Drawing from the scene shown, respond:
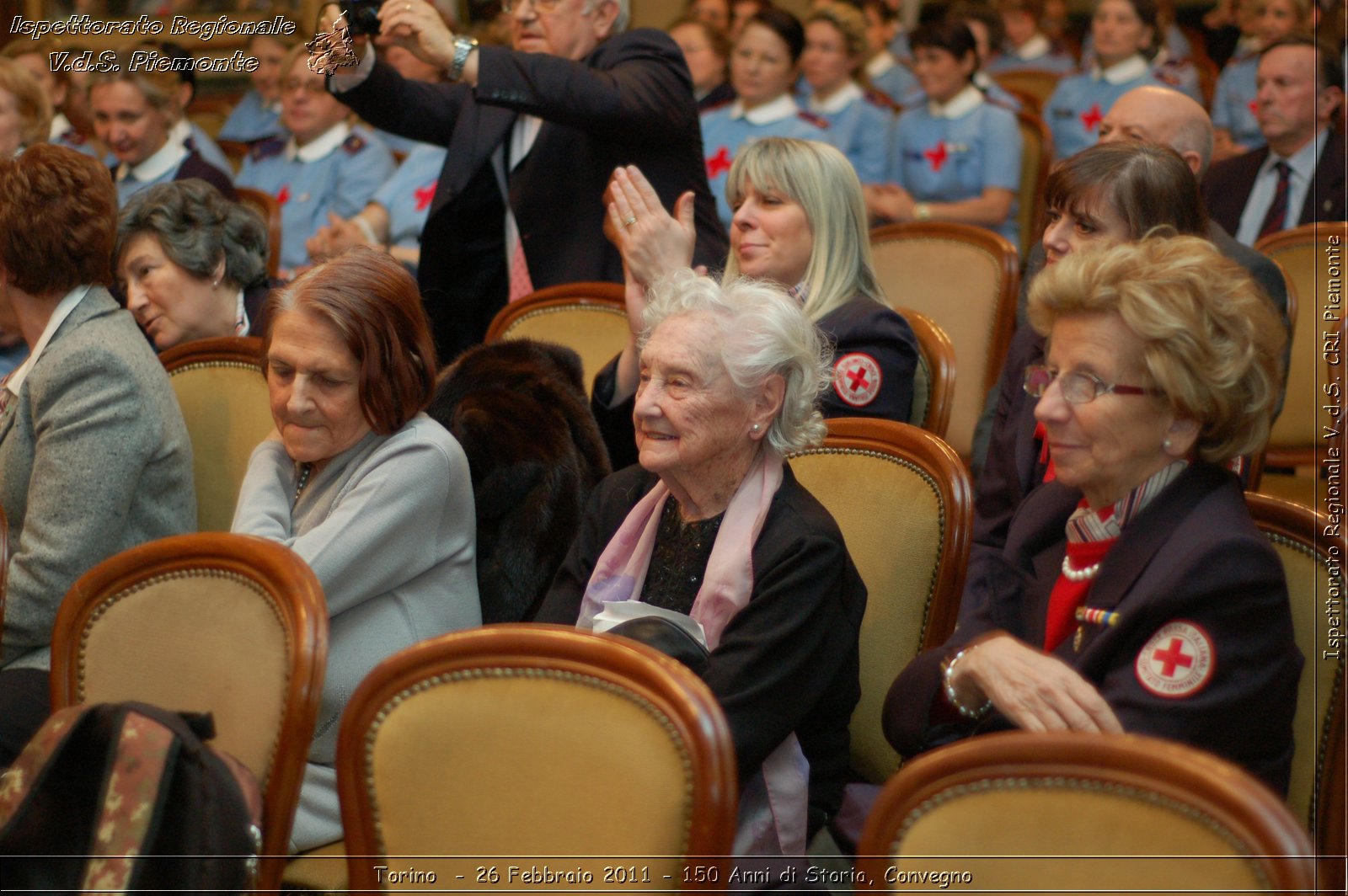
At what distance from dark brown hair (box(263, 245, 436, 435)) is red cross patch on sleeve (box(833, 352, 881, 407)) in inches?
31.7

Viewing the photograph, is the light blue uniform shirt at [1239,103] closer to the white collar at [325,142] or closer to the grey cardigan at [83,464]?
the white collar at [325,142]

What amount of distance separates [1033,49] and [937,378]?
572 centimetres

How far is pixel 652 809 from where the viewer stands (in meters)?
1.33

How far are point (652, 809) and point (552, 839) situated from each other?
4.8 inches

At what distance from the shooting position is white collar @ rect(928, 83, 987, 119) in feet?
18.9

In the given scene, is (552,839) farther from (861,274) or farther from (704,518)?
(861,274)

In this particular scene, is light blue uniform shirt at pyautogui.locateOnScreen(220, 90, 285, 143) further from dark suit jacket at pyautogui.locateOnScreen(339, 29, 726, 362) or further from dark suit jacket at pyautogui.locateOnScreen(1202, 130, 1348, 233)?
dark suit jacket at pyautogui.locateOnScreen(1202, 130, 1348, 233)

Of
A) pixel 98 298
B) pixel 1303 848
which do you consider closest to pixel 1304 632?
pixel 1303 848

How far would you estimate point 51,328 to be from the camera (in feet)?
7.86

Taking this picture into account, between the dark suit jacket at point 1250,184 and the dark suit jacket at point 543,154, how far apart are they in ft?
6.30

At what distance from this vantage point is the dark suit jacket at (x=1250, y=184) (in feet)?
13.9

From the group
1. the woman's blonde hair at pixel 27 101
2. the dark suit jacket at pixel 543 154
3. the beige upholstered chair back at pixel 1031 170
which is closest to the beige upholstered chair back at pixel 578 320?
the dark suit jacket at pixel 543 154

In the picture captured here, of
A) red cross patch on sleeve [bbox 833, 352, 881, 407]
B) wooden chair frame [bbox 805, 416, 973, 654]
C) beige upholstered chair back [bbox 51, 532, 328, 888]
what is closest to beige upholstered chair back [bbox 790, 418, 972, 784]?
wooden chair frame [bbox 805, 416, 973, 654]

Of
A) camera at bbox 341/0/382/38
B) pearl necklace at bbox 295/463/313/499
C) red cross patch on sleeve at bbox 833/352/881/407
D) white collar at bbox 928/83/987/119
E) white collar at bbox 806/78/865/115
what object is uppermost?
camera at bbox 341/0/382/38
